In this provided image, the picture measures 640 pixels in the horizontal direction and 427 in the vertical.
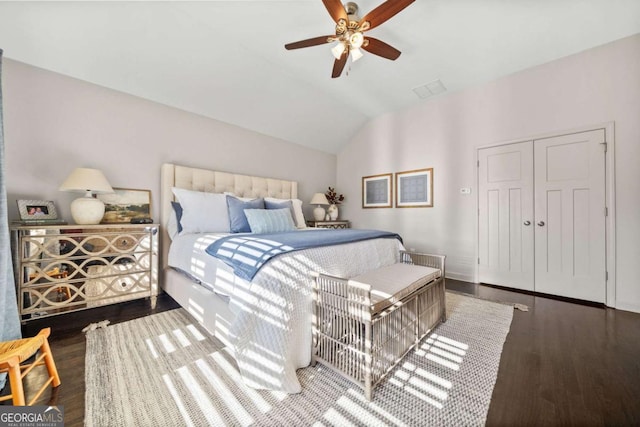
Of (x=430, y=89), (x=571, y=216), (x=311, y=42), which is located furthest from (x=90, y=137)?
(x=571, y=216)

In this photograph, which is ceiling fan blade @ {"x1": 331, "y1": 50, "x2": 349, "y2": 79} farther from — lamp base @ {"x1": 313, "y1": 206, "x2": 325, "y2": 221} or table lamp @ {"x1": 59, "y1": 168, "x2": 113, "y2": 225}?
table lamp @ {"x1": 59, "y1": 168, "x2": 113, "y2": 225}

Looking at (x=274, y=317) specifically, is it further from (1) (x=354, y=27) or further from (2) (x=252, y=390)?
(1) (x=354, y=27)

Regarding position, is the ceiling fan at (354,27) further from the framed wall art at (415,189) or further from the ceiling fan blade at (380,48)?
the framed wall art at (415,189)

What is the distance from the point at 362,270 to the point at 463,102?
3.13 meters

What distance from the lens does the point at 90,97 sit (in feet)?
8.10

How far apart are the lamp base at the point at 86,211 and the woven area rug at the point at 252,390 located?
1010 millimetres

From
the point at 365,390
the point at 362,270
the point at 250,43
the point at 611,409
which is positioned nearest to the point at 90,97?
the point at 250,43

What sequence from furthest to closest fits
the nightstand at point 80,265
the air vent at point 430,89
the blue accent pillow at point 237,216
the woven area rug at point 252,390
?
the air vent at point 430,89 < the blue accent pillow at point 237,216 < the nightstand at point 80,265 < the woven area rug at point 252,390

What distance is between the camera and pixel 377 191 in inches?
177

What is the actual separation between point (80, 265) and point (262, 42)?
2818 mm

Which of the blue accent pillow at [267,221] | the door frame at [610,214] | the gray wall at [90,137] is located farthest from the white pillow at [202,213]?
the door frame at [610,214]

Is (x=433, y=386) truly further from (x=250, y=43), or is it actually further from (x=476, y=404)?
(x=250, y=43)

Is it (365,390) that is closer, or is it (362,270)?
(365,390)

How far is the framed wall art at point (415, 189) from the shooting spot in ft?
12.7
